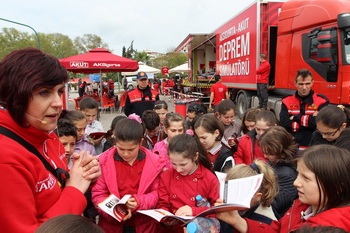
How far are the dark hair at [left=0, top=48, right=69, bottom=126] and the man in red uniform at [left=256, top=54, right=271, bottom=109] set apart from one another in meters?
6.60

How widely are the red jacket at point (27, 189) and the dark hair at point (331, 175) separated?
1281 millimetres

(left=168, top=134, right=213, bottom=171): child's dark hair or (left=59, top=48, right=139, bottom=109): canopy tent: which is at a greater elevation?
(left=59, top=48, right=139, bottom=109): canopy tent

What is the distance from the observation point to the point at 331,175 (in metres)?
1.32

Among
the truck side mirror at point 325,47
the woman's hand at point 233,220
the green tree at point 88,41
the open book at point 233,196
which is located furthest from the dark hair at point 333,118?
the green tree at point 88,41

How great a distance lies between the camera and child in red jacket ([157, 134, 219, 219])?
6.57ft

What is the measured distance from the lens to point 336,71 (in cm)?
511

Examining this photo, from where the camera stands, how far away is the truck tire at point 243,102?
8.65 m

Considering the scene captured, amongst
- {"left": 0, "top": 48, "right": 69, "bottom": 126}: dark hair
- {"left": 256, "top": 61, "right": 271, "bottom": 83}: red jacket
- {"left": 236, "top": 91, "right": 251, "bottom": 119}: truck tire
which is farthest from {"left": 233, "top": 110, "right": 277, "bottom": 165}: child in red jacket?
{"left": 236, "top": 91, "right": 251, "bottom": 119}: truck tire

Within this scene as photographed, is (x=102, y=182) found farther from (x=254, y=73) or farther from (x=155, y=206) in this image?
(x=254, y=73)

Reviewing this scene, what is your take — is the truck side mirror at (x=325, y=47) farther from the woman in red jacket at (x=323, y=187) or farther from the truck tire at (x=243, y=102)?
the woman in red jacket at (x=323, y=187)

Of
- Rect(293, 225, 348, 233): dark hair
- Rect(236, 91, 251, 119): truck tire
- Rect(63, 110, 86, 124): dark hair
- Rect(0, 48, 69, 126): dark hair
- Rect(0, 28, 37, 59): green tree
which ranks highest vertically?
Rect(0, 28, 37, 59): green tree

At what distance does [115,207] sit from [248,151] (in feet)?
5.72

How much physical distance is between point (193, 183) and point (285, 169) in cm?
87

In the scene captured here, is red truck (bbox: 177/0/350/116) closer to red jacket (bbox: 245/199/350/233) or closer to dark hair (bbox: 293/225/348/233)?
red jacket (bbox: 245/199/350/233)
